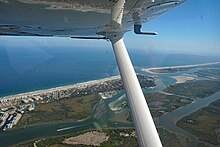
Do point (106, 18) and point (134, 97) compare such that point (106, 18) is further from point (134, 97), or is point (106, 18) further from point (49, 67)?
point (49, 67)

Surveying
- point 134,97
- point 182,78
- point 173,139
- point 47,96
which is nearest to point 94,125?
point 173,139

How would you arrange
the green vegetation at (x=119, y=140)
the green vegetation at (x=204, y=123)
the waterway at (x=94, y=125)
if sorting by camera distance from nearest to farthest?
the green vegetation at (x=119, y=140) → the waterway at (x=94, y=125) → the green vegetation at (x=204, y=123)

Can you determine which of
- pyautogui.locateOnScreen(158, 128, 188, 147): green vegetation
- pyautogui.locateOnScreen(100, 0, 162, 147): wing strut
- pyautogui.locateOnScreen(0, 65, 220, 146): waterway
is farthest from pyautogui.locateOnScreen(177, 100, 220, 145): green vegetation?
pyautogui.locateOnScreen(100, 0, 162, 147): wing strut

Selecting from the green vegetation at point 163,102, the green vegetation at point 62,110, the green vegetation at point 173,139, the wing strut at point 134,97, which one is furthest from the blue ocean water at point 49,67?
the wing strut at point 134,97

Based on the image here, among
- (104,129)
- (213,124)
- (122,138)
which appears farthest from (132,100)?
(213,124)

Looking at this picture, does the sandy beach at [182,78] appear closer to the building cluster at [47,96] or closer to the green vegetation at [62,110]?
the building cluster at [47,96]

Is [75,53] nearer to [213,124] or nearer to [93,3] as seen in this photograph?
[213,124]

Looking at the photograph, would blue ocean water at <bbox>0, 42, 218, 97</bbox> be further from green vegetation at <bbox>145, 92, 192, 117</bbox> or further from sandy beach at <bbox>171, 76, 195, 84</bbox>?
sandy beach at <bbox>171, 76, 195, 84</bbox>
